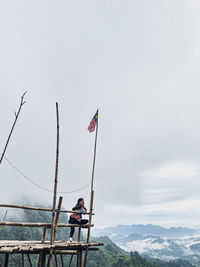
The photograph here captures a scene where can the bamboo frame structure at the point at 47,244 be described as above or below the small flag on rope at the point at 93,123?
below

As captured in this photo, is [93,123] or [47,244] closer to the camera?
[47,244]

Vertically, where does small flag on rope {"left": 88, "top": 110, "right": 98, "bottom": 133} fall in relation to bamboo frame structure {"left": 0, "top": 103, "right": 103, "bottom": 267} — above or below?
above

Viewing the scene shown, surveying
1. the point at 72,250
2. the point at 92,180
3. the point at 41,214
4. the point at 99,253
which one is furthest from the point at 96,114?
the point at 41,214

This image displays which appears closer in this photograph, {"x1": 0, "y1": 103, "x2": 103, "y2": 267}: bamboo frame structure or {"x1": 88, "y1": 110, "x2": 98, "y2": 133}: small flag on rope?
{"x1": 0, "y1": 103, "x2": 103, "y2": 267}: bamboo frame structure

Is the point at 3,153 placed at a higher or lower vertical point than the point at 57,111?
lower

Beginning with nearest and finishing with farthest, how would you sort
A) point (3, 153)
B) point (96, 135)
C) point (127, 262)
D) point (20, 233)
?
point (3, 153) < point (96, 135) < point (20, 233) < point (127, 262)

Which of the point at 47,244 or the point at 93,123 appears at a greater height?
the point at 93,123

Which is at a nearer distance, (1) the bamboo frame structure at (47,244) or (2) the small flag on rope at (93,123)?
(1) the bamboo frame structure at (47,244)

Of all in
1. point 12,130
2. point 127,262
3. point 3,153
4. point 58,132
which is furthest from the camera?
point 127,262

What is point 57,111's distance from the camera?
35.3 ft

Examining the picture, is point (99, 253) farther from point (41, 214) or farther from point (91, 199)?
point (91, 199)

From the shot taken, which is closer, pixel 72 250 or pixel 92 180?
pixel 72 250

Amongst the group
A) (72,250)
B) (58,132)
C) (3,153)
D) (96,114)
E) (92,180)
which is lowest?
(72,250)

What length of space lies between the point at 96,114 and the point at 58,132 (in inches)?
203
